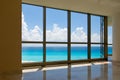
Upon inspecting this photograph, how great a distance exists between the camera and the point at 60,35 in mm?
11086

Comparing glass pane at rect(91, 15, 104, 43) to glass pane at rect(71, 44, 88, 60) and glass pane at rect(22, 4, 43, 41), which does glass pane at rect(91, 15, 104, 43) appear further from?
glass pane at rect(22, 4, 43, 41)

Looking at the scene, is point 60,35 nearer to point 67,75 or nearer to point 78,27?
point 78,27

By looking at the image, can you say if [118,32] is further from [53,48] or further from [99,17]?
[53,48]

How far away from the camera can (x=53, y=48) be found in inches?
423

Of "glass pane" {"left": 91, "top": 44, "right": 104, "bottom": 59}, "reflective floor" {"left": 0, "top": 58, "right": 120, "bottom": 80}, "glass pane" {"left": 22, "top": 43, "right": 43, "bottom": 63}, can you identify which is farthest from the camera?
"glass pane" {"left": 91, "top": 44, "right": 104, "bottom": 59}

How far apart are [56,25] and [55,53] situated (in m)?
1.59

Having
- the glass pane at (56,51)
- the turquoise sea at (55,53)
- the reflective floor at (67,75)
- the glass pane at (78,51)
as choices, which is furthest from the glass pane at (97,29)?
the reflective floor at (67,75)

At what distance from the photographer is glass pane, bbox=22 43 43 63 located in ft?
32.5

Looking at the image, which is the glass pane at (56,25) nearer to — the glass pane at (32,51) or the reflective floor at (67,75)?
the glass pane at (32,51)

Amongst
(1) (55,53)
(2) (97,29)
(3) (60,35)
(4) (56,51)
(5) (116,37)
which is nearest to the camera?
(3) (60,35)

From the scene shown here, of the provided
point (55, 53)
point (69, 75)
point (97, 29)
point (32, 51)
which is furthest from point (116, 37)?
point (69, 75)

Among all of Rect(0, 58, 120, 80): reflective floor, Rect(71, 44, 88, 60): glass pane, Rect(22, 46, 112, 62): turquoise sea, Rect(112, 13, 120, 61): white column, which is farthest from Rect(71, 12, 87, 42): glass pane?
Rect(0, 58, 120, 80): reflective floor
